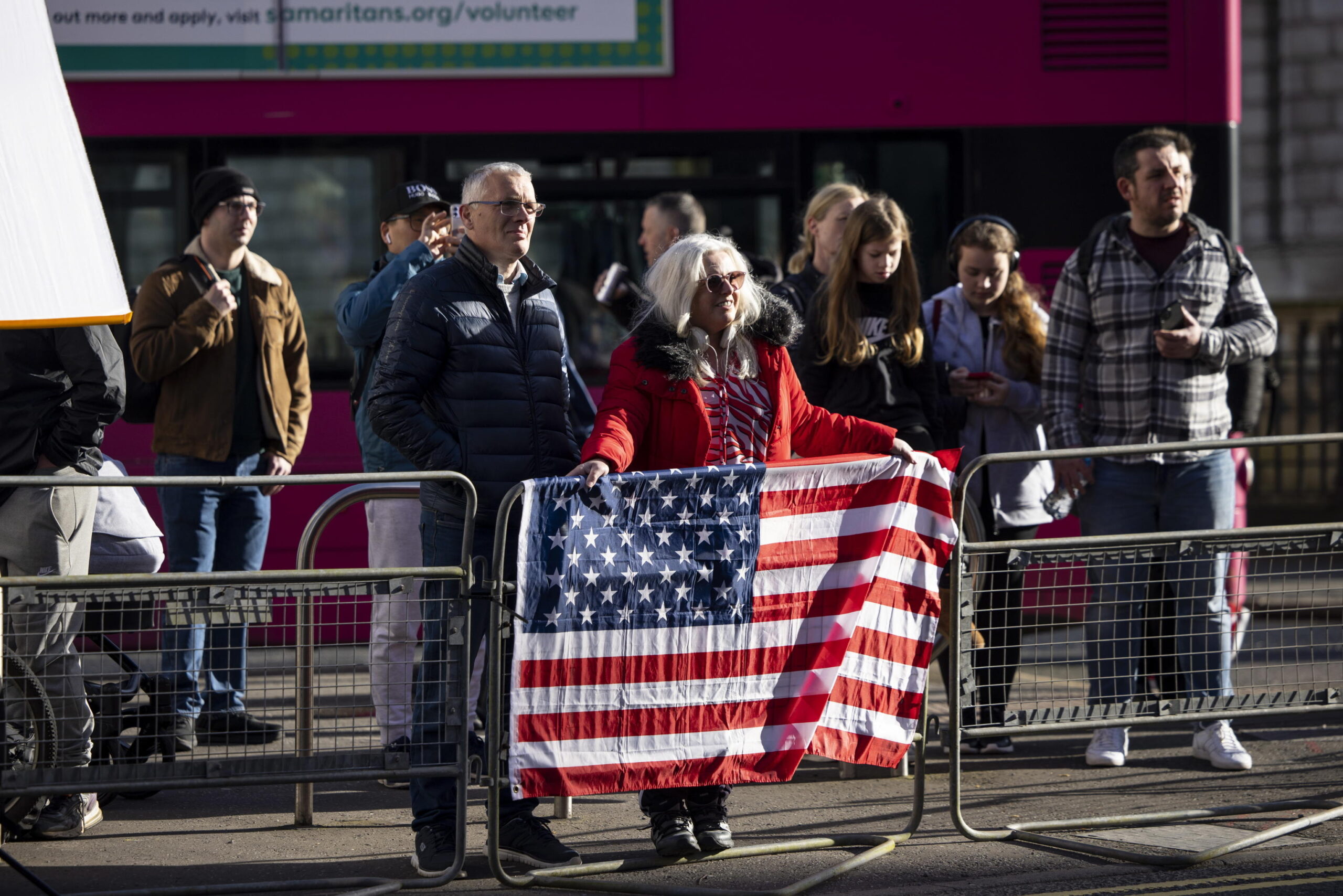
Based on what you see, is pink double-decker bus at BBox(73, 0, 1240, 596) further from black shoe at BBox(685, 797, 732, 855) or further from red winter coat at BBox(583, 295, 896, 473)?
black shoe at BBox(685, 797, 732, 855)

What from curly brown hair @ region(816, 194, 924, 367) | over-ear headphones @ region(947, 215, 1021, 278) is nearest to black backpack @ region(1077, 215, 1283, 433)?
over-ear headphones @ region(947, 215, 1021, 278)

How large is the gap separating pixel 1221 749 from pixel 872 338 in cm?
208

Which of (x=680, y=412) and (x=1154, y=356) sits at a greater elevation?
(x=1154, y=356)

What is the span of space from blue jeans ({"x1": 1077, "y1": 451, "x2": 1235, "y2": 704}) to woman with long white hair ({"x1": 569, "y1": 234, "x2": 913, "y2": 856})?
3.52ft

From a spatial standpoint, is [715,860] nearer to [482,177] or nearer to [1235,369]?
[482,177]

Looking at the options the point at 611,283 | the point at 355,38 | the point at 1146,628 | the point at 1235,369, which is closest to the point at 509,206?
the point at 1146,628

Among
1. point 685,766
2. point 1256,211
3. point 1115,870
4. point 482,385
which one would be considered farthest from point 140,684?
point 1256,211

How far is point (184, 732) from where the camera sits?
14.5 feet

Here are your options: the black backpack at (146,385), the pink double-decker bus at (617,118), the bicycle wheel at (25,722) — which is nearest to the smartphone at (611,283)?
the pink double-decker bus at (617,118)

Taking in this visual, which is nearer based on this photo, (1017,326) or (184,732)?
(184,732)

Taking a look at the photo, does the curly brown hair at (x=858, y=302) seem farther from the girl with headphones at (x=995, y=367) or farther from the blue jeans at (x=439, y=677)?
the blue jeans at (x=439, y=677)

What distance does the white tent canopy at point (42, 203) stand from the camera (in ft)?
7.90

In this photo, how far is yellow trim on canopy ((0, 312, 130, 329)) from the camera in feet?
7.83

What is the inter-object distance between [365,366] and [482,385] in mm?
1511
